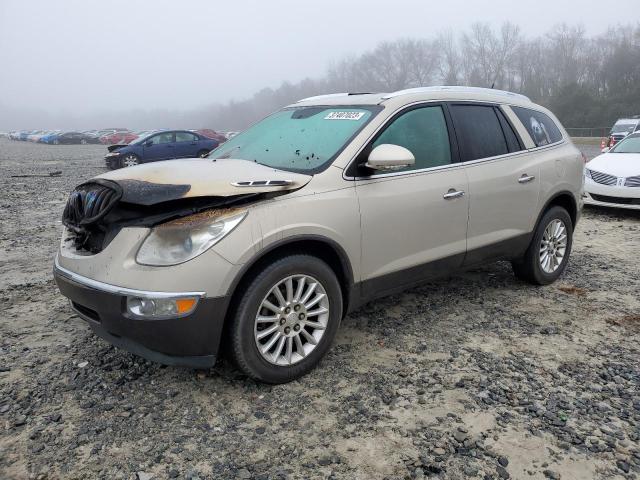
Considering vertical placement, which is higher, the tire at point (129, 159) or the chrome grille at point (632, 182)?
the chrome grille at point (632, 182)

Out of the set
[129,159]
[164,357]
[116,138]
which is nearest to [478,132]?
[164,357]

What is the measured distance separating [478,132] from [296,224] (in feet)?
6.73

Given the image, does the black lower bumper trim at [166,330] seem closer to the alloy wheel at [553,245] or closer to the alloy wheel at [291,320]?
the alloy wheel at [291,320]

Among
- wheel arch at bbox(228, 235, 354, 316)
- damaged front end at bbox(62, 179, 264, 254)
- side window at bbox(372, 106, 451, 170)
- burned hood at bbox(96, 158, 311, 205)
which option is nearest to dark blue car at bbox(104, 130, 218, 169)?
side window at bbox(372, 106, 451, 170)

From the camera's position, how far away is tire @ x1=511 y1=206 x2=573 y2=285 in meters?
4.77

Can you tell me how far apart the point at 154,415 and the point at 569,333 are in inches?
121

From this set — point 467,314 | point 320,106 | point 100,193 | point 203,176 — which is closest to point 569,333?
point 467,314

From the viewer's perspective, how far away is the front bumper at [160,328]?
275 cm

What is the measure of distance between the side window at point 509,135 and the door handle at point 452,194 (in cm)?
90

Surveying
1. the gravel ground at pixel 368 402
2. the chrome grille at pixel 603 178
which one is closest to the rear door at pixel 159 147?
the chrome grille at pixel 603 178

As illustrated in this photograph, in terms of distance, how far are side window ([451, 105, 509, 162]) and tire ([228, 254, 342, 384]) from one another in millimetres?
1689

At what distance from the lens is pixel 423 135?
3.87 metres

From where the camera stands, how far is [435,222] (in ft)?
12.5

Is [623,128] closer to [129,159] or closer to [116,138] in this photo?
[129,159]
